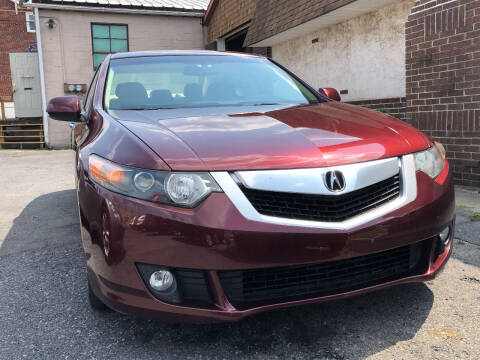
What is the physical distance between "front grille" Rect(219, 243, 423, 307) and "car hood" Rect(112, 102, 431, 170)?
436 millimetres

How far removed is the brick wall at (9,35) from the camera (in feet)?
90.7

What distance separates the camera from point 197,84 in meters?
3.16

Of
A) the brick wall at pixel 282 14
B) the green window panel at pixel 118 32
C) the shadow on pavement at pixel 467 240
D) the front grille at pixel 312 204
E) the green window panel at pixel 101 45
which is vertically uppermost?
the green window panel at pixel 118 32

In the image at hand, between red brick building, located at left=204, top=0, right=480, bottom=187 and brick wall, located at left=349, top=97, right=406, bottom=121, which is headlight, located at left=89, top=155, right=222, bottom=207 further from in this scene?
brick wall, located at left=349, top=97, right=406, bottom=121

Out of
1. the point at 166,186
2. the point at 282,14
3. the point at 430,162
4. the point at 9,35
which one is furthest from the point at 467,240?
the point at 9,35

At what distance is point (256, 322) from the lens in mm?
2271

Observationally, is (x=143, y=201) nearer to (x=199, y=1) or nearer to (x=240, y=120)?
(x=240, y=120)

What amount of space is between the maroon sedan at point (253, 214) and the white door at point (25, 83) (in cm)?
1440

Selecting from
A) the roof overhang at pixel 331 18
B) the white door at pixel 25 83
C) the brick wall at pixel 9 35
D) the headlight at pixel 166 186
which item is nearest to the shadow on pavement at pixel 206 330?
the headlight at pixel 166 186

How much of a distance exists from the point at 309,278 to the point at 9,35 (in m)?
30.9

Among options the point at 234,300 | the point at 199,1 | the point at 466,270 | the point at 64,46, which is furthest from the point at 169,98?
the point at 199,1

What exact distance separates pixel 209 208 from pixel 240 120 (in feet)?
2.39

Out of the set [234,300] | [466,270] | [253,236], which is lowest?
[466,270]

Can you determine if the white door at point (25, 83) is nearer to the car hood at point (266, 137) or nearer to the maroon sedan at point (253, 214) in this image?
the car hood at point (266, 137)
